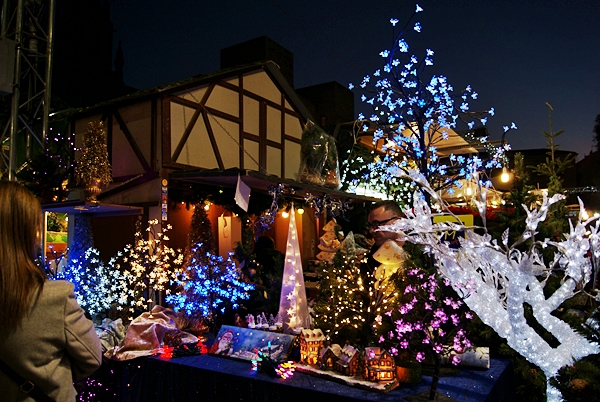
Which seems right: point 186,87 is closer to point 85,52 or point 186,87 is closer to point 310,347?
point 310,347

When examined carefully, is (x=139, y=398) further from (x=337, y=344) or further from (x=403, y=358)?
(x=403, y=358)

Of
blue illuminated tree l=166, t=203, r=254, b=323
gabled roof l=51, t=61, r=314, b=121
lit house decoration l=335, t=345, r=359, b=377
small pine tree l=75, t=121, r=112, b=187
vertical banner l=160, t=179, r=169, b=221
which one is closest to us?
lit house decoration l=335, t=345, r=359, b=377

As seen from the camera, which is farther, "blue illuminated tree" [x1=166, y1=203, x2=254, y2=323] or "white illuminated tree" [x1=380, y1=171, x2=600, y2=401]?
"blue illuminated tree" [x1=166, y1=203, x2=254, y2=323]

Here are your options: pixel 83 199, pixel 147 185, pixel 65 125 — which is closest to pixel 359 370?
pixel 83 199

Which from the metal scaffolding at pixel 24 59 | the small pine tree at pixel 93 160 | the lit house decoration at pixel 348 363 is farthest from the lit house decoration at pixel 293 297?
the metal scaffolding at pixel 24 59

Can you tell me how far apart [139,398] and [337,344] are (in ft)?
7.01

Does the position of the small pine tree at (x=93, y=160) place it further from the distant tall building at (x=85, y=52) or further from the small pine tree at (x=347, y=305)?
the distant tall building at (x=85, y=52)

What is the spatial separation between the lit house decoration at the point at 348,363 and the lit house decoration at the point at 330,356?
0.04 m

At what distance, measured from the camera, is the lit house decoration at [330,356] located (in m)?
3.69

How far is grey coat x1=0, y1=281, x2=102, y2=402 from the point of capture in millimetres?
1801

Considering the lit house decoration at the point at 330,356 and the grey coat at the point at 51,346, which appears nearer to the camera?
the grey coat at the point at 51,346

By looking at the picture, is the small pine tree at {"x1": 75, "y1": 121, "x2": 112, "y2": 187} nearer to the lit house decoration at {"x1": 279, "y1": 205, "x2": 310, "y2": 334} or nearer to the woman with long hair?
the lit house decoration at {"x1": 279, "y1": 205, "x2": 310, "y2": 334}

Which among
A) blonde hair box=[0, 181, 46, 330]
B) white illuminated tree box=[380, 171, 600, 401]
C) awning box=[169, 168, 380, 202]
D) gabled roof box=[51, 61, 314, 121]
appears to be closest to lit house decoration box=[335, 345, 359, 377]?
white illuminated tree box=[380, 171, 600, 401]

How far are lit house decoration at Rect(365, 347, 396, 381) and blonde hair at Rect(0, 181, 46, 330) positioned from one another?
8.06ft
